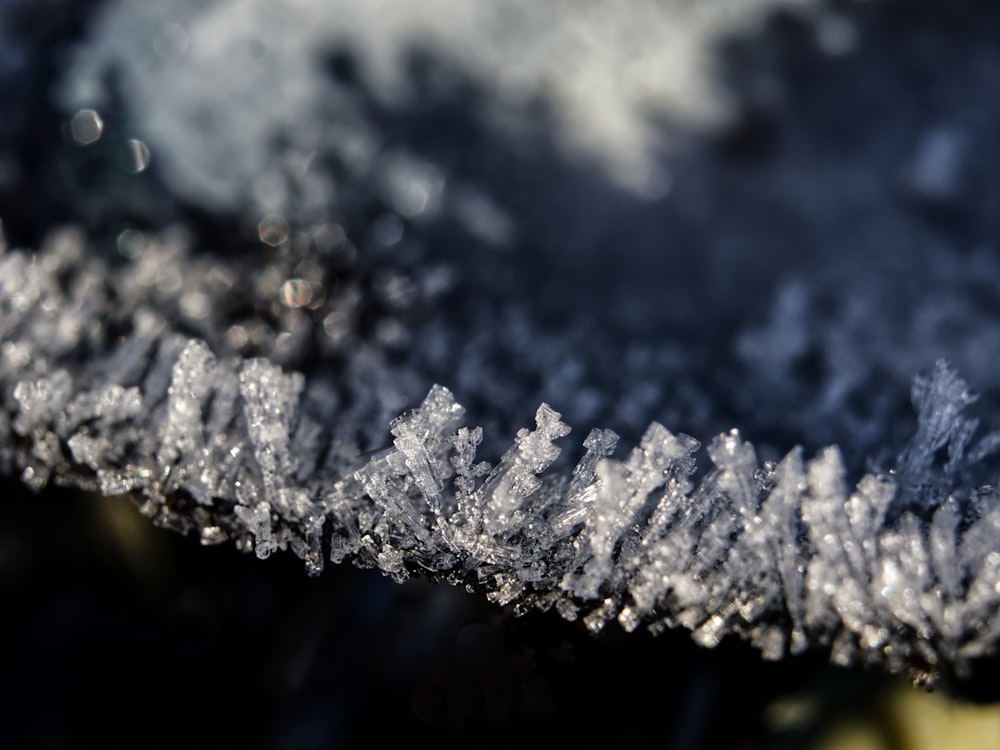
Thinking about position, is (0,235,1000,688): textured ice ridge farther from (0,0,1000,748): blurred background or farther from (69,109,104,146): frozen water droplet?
(69,109,104,146): frozen water droplet

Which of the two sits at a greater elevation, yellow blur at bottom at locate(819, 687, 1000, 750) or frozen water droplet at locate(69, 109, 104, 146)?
frozen water droplet at locate(69, 109, 104, 146)

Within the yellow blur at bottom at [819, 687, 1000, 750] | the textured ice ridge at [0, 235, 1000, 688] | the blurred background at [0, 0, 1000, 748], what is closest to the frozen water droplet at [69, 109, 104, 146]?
the blurred background at [0, 0, 1000, 748]

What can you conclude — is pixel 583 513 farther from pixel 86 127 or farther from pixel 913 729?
pixel 86 127

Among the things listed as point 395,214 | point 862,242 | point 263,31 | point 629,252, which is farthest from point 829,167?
point 263,31

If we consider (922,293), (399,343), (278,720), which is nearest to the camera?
(278,720)

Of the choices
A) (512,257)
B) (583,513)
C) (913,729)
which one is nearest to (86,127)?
(512,257)

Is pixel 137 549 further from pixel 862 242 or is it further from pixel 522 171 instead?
pixel 862 242

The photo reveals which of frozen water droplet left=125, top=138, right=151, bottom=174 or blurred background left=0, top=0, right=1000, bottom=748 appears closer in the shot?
blurred background left=0, top=0, right=1000, bottom=748
